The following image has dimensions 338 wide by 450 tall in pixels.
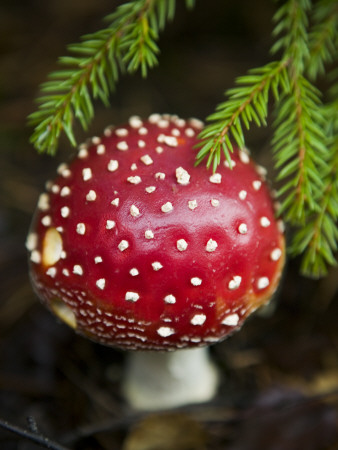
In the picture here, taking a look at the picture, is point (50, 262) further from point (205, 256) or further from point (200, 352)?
point (200, 352)

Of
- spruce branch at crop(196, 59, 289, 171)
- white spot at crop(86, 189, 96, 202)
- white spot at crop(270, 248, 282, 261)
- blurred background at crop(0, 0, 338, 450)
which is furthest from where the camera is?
blurred background at crop(0, 0, 338, 450)

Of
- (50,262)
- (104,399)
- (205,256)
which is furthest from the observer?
(104,399)

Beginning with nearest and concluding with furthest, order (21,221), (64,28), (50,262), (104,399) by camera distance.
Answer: (50,262) < (104,399) < (21,221) < (64,28)

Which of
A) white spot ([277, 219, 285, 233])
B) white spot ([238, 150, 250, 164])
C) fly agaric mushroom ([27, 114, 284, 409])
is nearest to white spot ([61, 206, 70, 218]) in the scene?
fly agaric mushroom ([27, 114, 284, 409])

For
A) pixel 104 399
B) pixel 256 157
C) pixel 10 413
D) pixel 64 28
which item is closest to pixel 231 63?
pixel 256 157

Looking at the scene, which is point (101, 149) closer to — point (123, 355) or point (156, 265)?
point (156, 265)

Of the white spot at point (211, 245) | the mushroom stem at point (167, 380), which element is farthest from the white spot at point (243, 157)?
the mushroom stem at point (167, 380)

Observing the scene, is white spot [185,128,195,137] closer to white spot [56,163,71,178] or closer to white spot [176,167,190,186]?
white spot [176,167,190,186]
